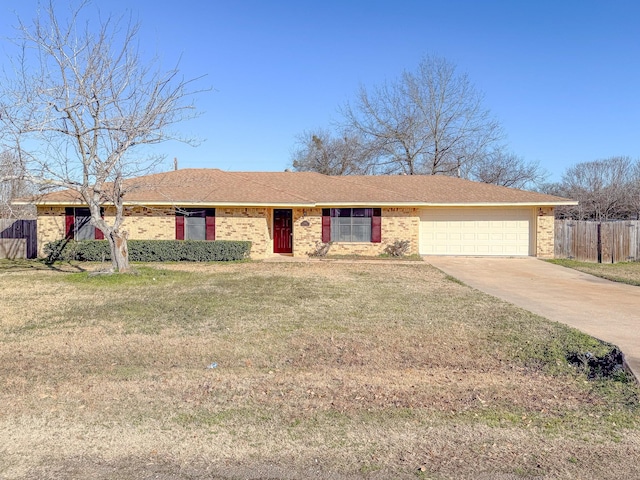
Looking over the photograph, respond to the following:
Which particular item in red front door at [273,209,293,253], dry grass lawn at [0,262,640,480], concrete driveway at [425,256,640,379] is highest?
red front door at [273,209,293,253]

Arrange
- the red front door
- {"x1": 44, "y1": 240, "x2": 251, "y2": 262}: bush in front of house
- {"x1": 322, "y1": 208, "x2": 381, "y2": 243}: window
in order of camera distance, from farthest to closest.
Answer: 1. the red front door
2. {"x1": 322, "y1": 208, "x2": 381, "y2": 243}: window
3. {"x1": 44, "y1": 240, "x2": 251, "y2": 262}: bush in front of house

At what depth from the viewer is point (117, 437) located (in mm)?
3934

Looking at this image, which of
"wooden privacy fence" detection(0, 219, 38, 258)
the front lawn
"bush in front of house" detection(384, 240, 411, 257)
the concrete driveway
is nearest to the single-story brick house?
"bush in front of house" detection(384, 240, 411, 257)

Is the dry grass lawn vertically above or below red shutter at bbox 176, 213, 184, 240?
below

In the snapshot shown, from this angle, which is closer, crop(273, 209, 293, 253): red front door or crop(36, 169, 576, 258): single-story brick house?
crop(36, 169, 576, 258): single-story brick house

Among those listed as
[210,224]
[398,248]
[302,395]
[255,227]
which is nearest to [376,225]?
[398,248]

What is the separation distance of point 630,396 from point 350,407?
278 cm

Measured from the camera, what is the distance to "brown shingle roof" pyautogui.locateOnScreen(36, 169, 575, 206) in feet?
63.1

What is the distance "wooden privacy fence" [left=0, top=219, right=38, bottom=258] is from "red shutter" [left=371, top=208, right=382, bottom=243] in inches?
563

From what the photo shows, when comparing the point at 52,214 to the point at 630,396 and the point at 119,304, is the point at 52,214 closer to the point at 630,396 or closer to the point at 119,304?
the point at 119,304

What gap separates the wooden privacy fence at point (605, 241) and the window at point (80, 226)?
19392 mm

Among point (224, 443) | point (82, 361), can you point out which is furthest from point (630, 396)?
point (82, 361)

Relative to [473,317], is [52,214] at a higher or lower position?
higher

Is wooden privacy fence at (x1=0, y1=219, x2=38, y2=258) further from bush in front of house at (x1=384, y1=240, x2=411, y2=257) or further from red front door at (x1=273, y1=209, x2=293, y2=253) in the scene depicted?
bush in front of house at (x1=384, y1=240, x2=411, y2=257)
